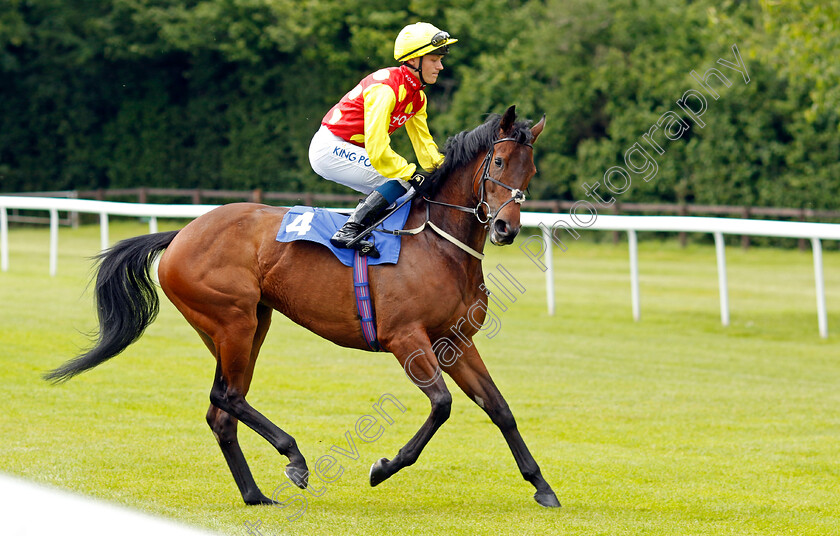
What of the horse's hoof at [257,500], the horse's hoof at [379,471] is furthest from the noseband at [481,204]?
the horse's hoof at [257,500]

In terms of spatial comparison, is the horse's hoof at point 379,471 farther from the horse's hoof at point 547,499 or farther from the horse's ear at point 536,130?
the horse's ear at point 536,130

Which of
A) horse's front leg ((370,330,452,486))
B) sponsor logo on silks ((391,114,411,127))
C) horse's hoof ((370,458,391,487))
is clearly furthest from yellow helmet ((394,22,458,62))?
horse's hoof ((370,458,391,487))

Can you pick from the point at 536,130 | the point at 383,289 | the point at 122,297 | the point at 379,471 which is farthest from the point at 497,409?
the point at 122,297

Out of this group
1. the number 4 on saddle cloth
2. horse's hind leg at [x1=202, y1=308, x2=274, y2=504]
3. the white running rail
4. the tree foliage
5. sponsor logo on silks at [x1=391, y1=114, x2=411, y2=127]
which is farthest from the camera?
the tree foliage

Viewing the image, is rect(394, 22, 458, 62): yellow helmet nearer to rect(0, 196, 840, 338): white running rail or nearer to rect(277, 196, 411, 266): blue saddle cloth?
rect(277, 196, 411, 266): blue saddle cloth

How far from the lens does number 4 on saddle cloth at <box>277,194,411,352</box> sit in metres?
4.88

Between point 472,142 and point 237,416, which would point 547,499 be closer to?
point 237,416

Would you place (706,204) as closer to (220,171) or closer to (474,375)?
(220,171)

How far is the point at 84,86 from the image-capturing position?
26.7m

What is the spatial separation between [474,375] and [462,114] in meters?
19.1

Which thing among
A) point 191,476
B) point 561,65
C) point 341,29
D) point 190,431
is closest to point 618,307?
point 190,431

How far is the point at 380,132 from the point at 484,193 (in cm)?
56

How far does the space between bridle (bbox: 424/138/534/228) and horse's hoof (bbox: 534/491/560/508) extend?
1.28 m

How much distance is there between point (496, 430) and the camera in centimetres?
667
